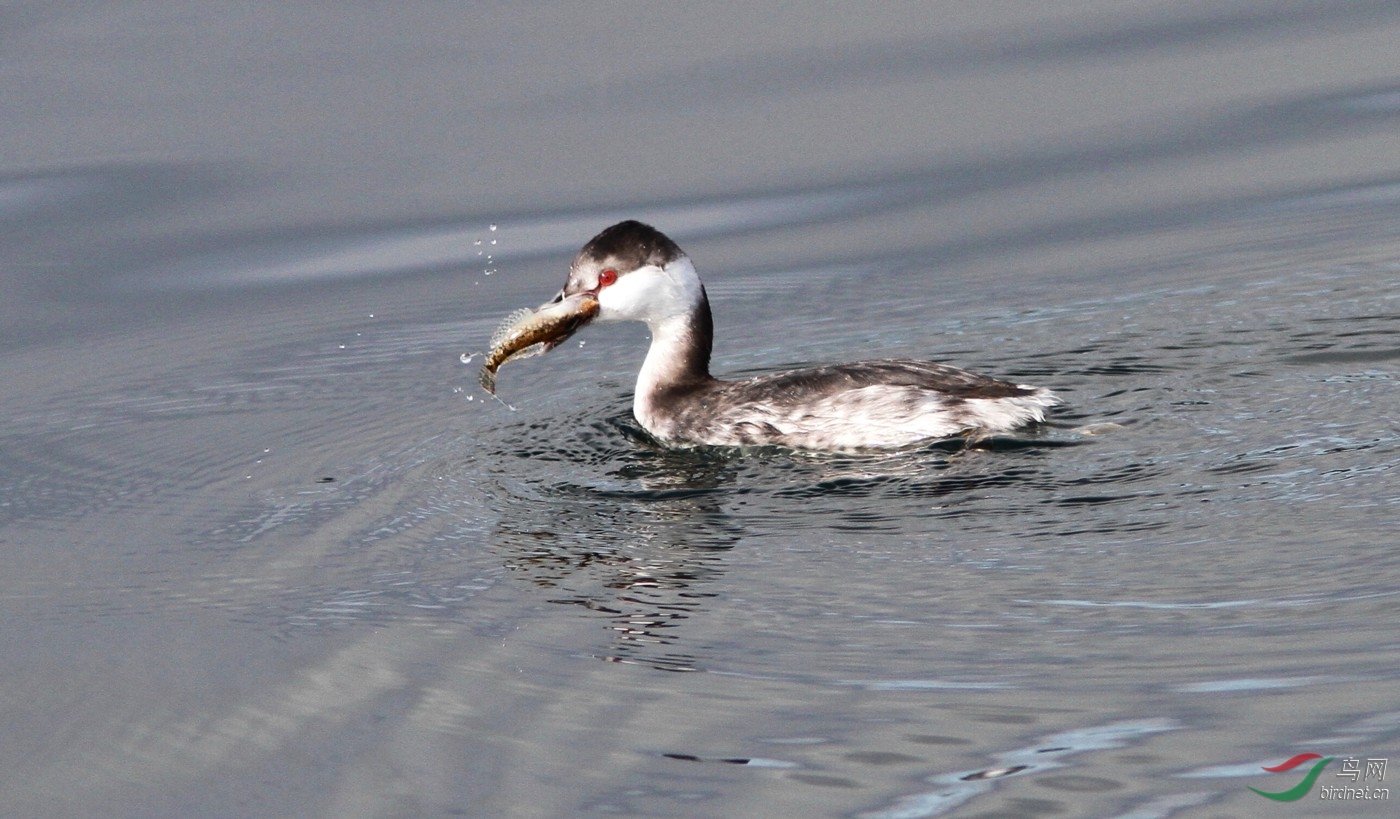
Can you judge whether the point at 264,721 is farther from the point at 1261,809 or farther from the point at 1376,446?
the point at 1376,446

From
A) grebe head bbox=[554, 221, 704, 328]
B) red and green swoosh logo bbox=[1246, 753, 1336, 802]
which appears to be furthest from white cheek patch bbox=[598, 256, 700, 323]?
red and green swoosh logo bbox=[1246, 753, 1336, 802]

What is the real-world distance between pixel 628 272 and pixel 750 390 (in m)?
0.81

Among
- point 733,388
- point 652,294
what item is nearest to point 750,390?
point 733,388

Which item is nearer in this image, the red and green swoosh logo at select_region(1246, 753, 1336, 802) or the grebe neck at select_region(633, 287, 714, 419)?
the red and green swoosh logo at select_region(1246, 753, 1336, 802)

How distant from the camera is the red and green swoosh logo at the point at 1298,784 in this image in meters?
4.53

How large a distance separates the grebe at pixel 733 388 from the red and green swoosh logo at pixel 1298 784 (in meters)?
3.24

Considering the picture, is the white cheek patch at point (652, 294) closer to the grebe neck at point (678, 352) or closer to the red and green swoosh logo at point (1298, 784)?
the grebe neck at point (678, 352)

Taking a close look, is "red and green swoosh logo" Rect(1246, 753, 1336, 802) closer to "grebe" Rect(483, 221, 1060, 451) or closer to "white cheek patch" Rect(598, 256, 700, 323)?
"grebe" Rect(483, 221, 1060, 451)

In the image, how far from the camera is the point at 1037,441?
7.80m

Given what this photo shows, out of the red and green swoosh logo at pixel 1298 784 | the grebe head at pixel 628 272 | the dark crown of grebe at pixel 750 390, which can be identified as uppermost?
the grebe head at pixel 628 272

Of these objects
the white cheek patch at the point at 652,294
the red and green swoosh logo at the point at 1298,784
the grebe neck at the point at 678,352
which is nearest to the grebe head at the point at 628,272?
the white cheek patch at the point at 652,294

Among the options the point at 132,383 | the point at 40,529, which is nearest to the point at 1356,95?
the point at 132,383

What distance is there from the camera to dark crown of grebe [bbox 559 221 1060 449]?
7.88 metres

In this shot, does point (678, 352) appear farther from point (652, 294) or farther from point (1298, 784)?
point (1298, 784)
